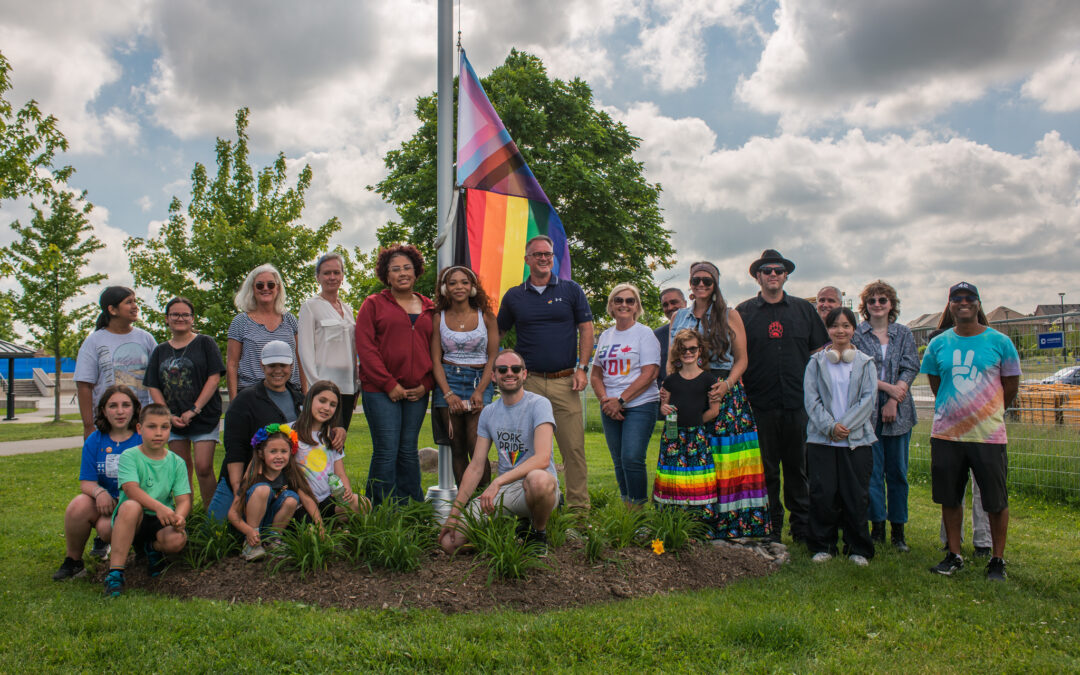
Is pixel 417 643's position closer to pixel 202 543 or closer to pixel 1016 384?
pixel 202 543

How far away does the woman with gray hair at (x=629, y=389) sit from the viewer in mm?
5352

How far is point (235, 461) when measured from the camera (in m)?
4.78

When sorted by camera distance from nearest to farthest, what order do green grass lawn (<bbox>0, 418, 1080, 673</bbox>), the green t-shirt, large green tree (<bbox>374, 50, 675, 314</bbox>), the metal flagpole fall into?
green grass lawn (<bbox>0, 418, 1080, 673</bbox>), the green t-shirt, the metal flagpole, large green tree (<bbox>374, 50, 675, 314</bbox>)

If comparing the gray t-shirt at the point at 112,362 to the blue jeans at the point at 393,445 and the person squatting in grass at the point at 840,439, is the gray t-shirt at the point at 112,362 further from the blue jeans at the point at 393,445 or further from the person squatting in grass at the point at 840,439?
the person squatting in grass at the point at 840,439

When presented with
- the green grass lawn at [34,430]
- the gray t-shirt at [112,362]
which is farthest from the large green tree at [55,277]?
the gray t-shirt at [112,362]

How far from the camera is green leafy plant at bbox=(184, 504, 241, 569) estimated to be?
4559 mm

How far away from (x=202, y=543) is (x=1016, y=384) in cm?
553

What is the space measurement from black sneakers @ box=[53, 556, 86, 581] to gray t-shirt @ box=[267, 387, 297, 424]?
1653 mm

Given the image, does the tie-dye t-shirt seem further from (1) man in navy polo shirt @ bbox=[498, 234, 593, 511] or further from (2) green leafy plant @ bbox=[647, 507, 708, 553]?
(1) man in navy polo shirt @ bbox=[498, 234, 593, 511]

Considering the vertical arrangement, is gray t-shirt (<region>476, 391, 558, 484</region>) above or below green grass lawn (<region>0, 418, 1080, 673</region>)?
above

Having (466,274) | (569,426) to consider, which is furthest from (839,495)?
(466,274)

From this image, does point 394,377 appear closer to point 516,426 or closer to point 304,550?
point 516,426

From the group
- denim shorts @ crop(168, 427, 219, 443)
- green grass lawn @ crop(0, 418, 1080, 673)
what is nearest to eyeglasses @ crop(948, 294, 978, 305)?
green grass lawn @ crop(0, 418, 1080, 673)

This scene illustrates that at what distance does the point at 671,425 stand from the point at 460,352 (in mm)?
1673
